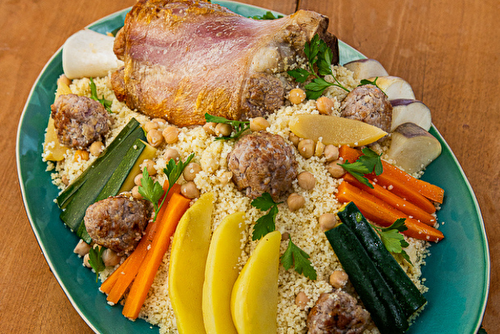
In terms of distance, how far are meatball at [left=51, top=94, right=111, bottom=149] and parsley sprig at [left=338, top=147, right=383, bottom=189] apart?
1918 mm

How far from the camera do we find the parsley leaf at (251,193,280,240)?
2.32m

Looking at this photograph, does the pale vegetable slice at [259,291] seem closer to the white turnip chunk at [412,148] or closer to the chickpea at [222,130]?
the chickpea at [222,130]

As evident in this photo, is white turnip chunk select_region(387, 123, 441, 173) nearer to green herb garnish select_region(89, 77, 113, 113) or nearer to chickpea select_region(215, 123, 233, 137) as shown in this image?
chickpea select_region(215, 123, 233, 137)

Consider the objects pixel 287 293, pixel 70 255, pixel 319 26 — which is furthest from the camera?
pixel 319 26

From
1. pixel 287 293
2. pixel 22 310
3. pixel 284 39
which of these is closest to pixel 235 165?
pixel 287 293

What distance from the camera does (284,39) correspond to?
2.83 metres

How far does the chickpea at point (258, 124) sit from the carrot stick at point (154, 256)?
2.33 ft

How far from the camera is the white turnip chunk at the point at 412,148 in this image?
2857 millimetres

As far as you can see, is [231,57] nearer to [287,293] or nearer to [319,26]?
[319,26]

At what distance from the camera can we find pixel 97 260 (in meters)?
2.55

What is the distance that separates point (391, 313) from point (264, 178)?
1218mm

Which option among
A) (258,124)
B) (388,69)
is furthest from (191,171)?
(388,69)

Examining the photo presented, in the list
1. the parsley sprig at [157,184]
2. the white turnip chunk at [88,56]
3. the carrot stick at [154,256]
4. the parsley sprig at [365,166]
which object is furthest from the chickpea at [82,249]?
the parsley sprig at [365,166]

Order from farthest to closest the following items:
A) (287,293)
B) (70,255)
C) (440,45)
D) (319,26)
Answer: (440,45) → (319,26) → (70,255) → (287,293)
